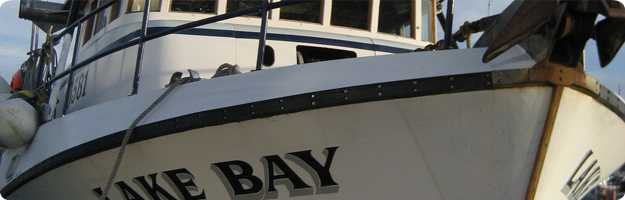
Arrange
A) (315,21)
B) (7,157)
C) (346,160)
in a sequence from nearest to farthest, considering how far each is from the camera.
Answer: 1. (346,160)
2. (315,21)
3. (7,157)

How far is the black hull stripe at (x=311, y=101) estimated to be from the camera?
4.02 m

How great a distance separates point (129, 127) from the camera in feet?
15.8

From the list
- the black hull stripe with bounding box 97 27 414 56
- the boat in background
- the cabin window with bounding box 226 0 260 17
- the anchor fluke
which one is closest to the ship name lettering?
the boat in background

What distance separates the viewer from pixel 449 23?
4.29 metres

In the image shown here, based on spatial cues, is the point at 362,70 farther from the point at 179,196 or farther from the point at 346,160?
the point at 179,196

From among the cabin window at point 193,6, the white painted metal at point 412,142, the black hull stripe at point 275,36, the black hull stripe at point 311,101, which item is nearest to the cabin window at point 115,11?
the black hull stripe at point 275,36

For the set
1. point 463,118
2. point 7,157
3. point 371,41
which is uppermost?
point 371,41

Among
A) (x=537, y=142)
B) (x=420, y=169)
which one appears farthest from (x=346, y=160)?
(x=537, y=142)

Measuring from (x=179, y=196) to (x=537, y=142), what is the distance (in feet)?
7.03

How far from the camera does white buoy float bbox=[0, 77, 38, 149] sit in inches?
241

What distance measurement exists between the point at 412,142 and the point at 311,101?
1.88 feet

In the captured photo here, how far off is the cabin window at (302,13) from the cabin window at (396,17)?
1.75 feet

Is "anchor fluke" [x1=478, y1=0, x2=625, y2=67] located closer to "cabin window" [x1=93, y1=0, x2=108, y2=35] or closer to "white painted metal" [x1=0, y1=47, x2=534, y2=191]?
"white painted metal" [x1=0, y1=47, x2=534, y2=191]

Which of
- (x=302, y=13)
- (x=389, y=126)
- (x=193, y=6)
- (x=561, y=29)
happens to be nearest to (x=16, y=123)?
(x=193, y=6)
